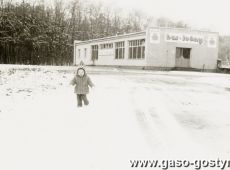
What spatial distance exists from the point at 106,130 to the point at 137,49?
3219cm

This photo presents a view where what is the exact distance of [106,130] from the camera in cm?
788

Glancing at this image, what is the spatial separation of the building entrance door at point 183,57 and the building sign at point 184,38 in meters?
0.86

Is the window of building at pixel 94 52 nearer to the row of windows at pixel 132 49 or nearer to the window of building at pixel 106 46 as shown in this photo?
the window of building at pixel 106 46

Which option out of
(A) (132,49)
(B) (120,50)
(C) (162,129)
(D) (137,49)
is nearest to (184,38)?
(D) (137,49)

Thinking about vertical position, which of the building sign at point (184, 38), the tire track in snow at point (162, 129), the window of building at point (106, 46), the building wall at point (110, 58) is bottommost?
the tire track in snow at point (162, 129)

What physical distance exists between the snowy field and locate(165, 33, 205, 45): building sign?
25.1 meters

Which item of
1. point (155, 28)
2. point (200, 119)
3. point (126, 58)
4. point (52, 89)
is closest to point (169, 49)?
point (155, 28)

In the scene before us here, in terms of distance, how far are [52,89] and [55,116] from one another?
552 cm

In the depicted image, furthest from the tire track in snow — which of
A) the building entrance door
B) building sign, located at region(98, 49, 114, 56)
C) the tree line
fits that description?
the tree line

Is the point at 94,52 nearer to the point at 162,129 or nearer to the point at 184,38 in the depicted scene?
the point at 184,38

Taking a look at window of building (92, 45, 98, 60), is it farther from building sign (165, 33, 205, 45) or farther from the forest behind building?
building sign (165, 33, 205, 45)

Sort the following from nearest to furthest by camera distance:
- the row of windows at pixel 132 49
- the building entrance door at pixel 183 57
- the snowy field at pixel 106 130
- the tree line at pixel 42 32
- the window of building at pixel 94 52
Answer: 1. the snowy field at pixel 106 130
2. the building entrance door at pixel 183 57
3. the row of windows at pixel 132 49
4. the window of building at pixel 94 52
5. the tree line at pixel 42 32

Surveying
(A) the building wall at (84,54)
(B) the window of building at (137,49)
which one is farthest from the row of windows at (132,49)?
(A) the building wall at (84,54)

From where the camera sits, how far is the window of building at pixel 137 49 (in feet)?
126
